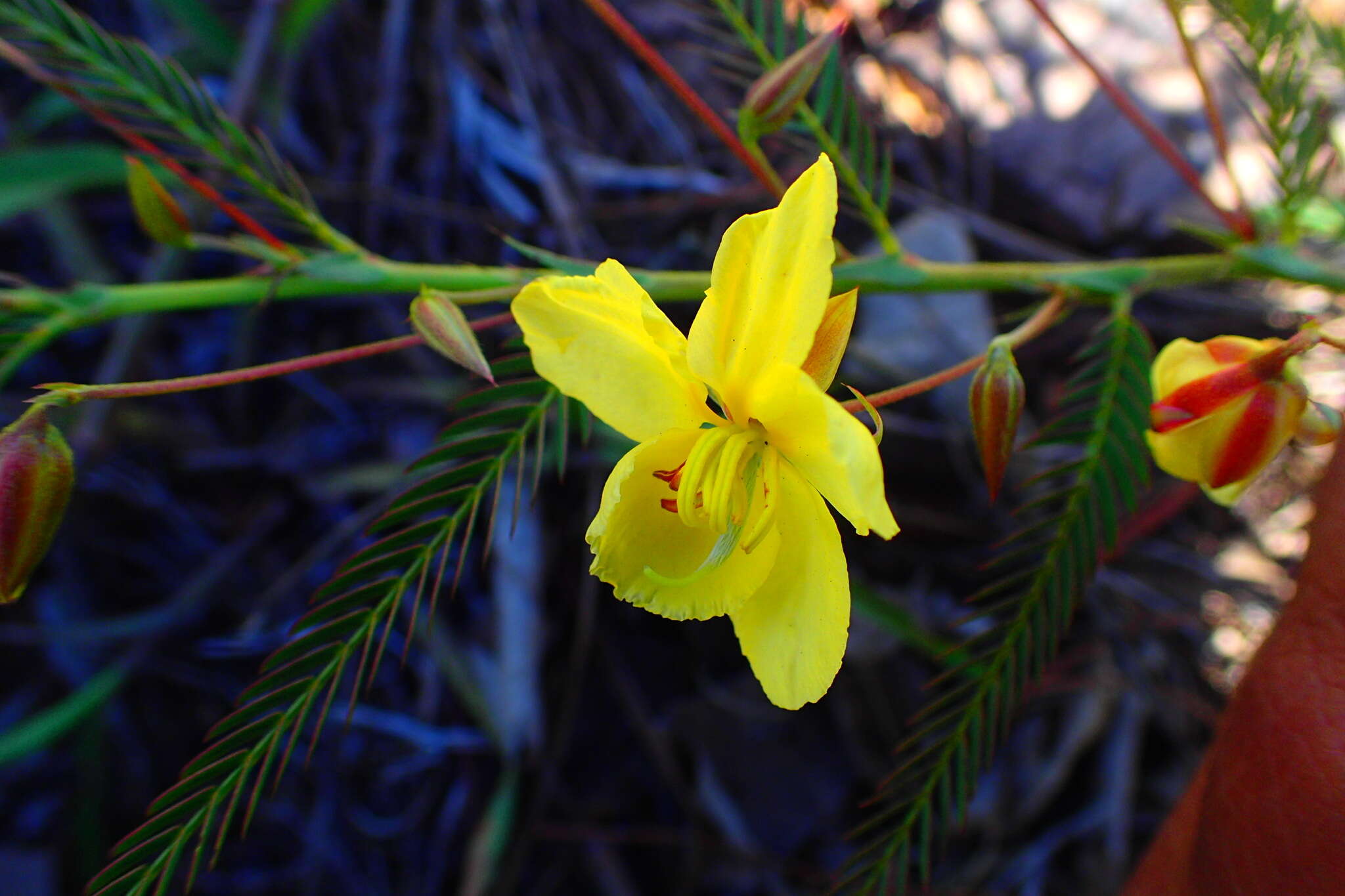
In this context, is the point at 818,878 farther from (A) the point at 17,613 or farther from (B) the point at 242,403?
(A) the point at 17,613

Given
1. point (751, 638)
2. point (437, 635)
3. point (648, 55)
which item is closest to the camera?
point (751, 638)

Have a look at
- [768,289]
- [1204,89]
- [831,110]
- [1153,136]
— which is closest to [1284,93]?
[1204,89]

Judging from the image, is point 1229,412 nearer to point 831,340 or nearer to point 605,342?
point 831,340

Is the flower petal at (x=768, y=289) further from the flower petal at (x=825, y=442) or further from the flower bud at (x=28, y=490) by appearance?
the flower bud at (x=28, y=490)

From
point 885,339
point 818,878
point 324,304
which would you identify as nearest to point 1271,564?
point 885,339

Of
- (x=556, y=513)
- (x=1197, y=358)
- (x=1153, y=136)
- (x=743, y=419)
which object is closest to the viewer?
(x=743, y=419)
